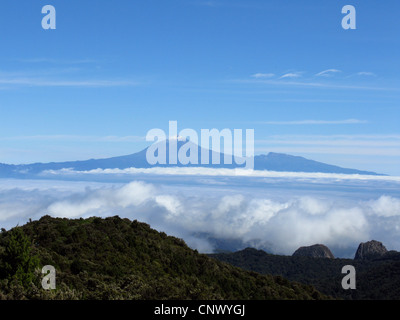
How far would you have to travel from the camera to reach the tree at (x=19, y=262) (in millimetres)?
28844

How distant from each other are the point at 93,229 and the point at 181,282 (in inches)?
623

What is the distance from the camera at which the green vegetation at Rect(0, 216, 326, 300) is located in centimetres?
2931

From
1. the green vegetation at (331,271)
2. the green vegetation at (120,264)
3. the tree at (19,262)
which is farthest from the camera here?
the green vegetation at (331,271)

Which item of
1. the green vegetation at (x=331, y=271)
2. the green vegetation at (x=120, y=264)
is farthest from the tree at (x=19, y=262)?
the green vegetation at (x=331, y=271)

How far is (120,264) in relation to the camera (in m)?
41.3

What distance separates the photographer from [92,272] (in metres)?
36.8

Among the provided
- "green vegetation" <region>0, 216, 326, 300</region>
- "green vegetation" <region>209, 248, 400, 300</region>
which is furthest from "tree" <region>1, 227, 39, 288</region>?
"green vegetation" <region>209, 248, 400, 300</region>

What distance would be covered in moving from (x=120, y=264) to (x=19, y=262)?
503 inches

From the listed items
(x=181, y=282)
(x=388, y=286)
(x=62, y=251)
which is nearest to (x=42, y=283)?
(x=181, y=282)

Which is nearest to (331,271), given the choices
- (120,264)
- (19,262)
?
(120,264)

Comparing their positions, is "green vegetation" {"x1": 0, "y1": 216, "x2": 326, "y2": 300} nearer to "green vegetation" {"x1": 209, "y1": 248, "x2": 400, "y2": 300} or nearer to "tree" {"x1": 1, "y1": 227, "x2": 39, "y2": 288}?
"tree" {"x1": 1, "y1": 227, "x2": 39, "y2": 288}

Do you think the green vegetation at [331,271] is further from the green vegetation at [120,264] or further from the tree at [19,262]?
the tree at [19,262]
